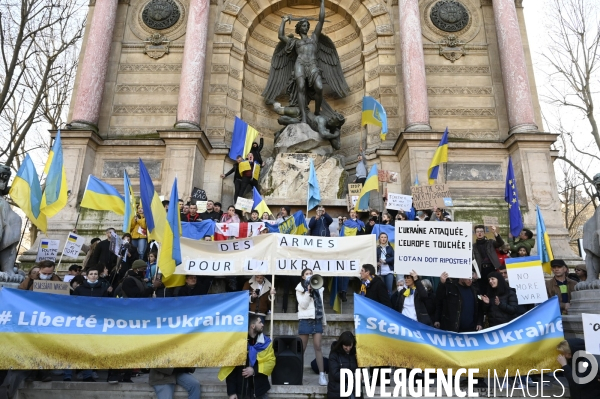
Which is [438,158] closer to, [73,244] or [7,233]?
[73,244]

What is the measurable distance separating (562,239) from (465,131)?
15.8 feet

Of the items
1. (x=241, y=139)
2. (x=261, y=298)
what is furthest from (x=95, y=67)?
(x=261, y=298)

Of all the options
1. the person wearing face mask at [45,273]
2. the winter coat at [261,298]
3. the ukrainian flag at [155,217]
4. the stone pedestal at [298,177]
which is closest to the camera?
the person wearing face mask at [45,273]

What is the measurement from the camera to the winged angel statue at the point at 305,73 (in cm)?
1608

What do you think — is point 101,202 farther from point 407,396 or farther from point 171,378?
point 407,396

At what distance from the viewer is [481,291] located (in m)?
8.04

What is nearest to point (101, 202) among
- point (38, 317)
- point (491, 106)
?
point (38, 317)

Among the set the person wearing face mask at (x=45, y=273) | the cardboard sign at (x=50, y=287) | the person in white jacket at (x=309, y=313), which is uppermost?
the person wearing face mask at (x=45, y=273)

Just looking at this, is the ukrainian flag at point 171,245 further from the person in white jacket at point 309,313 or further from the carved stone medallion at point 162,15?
the carved stone medallion at point 162,15

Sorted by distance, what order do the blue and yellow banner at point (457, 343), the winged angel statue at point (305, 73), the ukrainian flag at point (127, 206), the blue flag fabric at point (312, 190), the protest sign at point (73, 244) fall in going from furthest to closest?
the winged angel statue at point (305, 73), the blue flag fabric at point (312, 190), the protest sign at point (73, 244), the ukrainian flag at point (127, 206), the blue and yellow banner at point (457, 343)

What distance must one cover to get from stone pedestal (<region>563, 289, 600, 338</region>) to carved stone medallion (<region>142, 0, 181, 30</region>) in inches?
614

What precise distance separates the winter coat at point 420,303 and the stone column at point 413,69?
811cm

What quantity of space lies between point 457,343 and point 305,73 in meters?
12.3

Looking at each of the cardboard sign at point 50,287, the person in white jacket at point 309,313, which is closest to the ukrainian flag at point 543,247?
the person in white jacket at point 309,313
